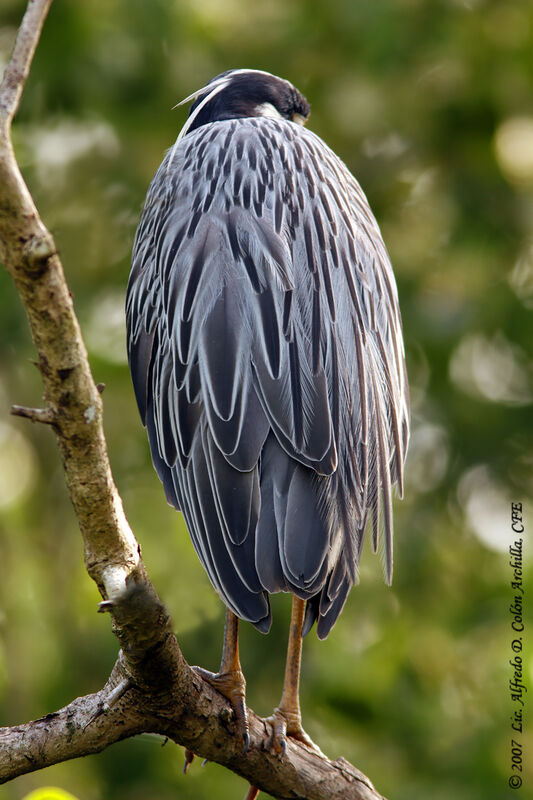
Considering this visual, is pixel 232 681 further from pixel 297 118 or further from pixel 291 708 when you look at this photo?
pixel 297 118

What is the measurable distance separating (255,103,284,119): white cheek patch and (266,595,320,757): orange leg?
81.6 inches

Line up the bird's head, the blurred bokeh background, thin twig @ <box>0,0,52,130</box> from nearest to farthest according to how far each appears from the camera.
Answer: thin twig @ <box>0,0,52,130</box> < the bird's head < the blurred bokeh background

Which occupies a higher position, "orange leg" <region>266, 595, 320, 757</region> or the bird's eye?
the bird's eye

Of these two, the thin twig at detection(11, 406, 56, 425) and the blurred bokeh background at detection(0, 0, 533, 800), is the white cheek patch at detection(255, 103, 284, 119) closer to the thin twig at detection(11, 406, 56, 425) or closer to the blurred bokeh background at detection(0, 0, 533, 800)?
the blurred bokeh background at detection(0, 0, 533, 800)

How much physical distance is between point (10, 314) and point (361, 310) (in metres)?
3.08

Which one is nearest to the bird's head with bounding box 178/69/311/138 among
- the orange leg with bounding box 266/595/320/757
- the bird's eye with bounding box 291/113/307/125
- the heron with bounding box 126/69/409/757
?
the bird's eye with bounding box 291/113/307/125

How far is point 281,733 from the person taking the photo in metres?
2.77

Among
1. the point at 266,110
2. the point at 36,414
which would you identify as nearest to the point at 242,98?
the point at 266,110

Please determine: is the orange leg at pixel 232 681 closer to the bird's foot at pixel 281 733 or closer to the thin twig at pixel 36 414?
the bird's foot at pixel 281 733

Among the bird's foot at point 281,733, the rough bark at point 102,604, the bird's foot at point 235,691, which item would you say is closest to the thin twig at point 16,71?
the rough bark at point 102,604

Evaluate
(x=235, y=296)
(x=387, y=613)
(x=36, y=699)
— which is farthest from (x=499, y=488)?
(x=235, y=296)

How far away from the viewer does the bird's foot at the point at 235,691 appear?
2684 millimetres

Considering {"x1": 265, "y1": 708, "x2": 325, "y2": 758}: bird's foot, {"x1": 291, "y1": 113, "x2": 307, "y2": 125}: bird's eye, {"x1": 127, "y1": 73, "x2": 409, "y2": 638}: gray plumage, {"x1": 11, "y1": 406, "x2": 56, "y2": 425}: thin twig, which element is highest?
{"x1": 291, "y1": 113, "x2": 307, "y2": 125}: bird's eye

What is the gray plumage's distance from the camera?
2617mm
